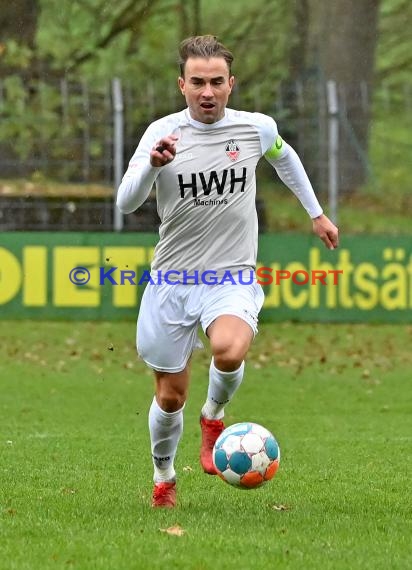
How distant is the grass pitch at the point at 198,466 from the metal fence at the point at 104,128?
290 cm

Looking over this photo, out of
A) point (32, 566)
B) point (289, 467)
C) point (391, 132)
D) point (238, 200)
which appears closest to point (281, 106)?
point (391, 132)

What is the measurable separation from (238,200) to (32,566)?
8.03 feet

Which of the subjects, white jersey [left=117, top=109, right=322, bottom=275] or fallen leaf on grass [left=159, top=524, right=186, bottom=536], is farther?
white jersey [left=117, top=109, right=322, bottom=275]

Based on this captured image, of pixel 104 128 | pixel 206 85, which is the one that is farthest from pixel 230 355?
pixel 104 128

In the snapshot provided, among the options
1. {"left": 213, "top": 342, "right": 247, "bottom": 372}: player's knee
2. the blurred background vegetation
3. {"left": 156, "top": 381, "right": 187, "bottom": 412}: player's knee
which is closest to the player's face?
{"left": 213, "top": 342, "right": 247, "bottom": 372}: player's knee

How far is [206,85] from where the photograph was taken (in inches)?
284

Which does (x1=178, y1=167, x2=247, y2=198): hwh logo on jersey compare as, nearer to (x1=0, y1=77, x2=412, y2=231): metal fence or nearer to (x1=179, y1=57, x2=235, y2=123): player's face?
(x1=179, y1=57, x2=235, y2=123): player's face

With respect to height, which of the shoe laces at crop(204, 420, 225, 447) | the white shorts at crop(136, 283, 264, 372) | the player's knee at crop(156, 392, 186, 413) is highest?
the white shorts at crop(136, 283, 264, 372)

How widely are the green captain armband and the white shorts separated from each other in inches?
31.4

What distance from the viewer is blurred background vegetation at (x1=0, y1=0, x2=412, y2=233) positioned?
69.4 ft

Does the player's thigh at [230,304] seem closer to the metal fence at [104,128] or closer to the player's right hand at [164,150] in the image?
the player's right hand at [164,150]

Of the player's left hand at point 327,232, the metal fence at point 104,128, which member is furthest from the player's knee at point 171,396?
the metal fence at point 104,128

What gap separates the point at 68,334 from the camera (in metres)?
18.4

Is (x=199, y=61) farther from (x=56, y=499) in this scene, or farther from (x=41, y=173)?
(x=41, y=173)
